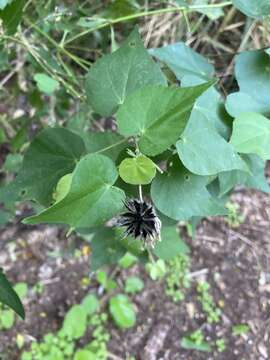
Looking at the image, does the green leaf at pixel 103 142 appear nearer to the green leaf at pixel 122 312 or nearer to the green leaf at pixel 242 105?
the green leaf at pixel 242 105

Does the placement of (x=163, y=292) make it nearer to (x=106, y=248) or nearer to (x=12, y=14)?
(x=106, y=248)

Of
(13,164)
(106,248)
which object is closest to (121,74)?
(106,248)

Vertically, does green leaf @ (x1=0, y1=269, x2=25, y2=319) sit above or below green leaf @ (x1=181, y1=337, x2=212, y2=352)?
above

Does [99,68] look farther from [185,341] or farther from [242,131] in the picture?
[185,341]

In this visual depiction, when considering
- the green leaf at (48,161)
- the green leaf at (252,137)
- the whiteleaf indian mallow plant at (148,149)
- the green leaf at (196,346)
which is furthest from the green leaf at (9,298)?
the green leaf at (196,346)

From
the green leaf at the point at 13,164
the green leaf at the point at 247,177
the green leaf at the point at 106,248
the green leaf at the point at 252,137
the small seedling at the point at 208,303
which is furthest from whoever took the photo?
the small seedling at the point at 208,303

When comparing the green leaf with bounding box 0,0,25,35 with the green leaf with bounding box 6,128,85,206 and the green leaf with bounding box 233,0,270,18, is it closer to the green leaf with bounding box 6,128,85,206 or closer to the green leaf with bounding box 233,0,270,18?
the green leaf with bounding box 6,128,85,206

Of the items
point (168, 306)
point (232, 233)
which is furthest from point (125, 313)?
point (232, 233)

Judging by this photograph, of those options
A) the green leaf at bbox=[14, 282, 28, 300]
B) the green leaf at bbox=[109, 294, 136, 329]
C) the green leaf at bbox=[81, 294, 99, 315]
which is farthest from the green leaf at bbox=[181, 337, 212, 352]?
the green leaf at bbox=[14, 282, 28, 300]
